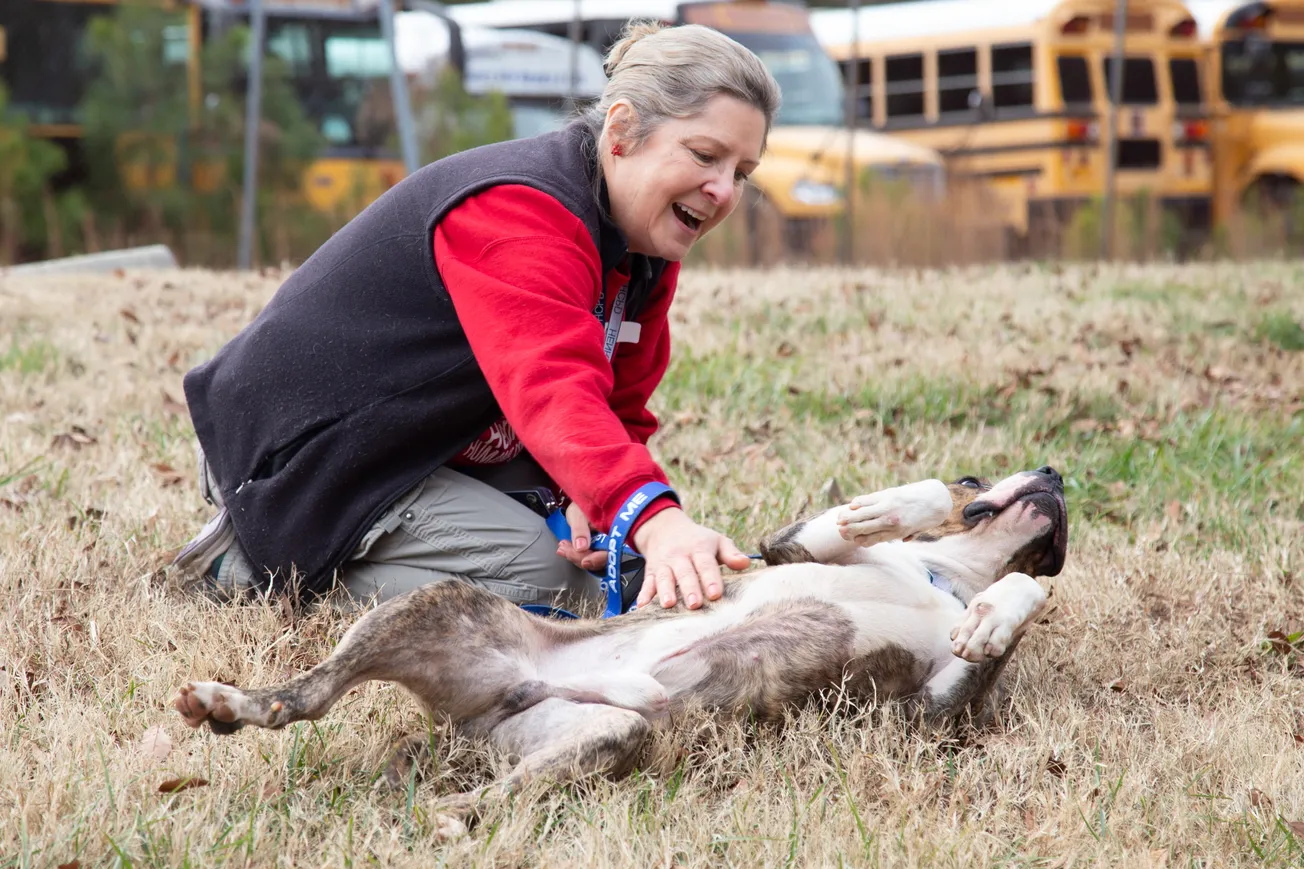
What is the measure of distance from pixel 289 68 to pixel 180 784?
1325 centimetres

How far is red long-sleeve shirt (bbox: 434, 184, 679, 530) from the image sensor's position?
2893mm

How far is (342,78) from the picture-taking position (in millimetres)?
15008

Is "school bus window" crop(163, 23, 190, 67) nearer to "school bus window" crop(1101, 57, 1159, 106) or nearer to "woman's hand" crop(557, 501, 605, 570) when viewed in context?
"school bus window" crop(1101, 57, 1159, 106)

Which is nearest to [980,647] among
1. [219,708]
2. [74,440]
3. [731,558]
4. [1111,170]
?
[731,558]

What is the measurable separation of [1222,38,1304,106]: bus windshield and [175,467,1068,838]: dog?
1473 centimetres

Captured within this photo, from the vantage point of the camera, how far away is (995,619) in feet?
10.2

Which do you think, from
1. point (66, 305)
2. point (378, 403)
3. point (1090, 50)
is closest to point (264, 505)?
point (378, 403)

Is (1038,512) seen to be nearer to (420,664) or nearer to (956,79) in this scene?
(420,664)

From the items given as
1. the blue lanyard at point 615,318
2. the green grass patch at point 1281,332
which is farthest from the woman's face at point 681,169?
the green grass patch at point 1281,332

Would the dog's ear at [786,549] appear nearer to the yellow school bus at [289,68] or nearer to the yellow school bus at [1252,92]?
the yellow school bus at [289,68]

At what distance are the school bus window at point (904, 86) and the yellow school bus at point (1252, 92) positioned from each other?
3537 millimetres

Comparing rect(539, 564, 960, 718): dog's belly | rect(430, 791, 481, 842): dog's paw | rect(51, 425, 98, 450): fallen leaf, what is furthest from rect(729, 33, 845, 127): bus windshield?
rect(430, 791, 481, 842): dog's paw

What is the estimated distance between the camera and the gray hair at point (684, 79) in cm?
324

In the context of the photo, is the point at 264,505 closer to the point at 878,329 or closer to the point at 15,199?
the point at 878,329
